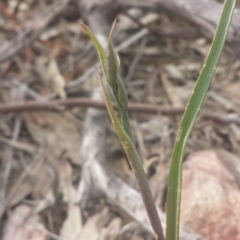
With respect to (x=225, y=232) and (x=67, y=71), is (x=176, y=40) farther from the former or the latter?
(x=225, y=232)

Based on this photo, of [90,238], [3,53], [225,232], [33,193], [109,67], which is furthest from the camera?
[3,53]

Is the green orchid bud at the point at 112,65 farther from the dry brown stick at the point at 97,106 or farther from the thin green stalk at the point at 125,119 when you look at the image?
the dry brown stick at the point at 97,106

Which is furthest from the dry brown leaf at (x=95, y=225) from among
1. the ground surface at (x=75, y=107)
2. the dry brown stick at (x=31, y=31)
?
the dry brown stick at (x=31, y=31)

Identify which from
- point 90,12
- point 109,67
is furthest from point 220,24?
point 90,12

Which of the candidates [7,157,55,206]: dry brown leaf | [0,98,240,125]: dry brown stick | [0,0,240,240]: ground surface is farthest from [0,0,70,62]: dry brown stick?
[7,157,55,206]: dry brown leaf

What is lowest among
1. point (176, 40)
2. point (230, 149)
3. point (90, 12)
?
point (230, 149)

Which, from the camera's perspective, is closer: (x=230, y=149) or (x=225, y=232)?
(x=225, y=232)

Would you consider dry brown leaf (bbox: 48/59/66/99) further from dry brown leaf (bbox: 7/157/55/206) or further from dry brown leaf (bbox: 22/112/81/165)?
dry brown leaf (bbox: 7/157/55/206)
